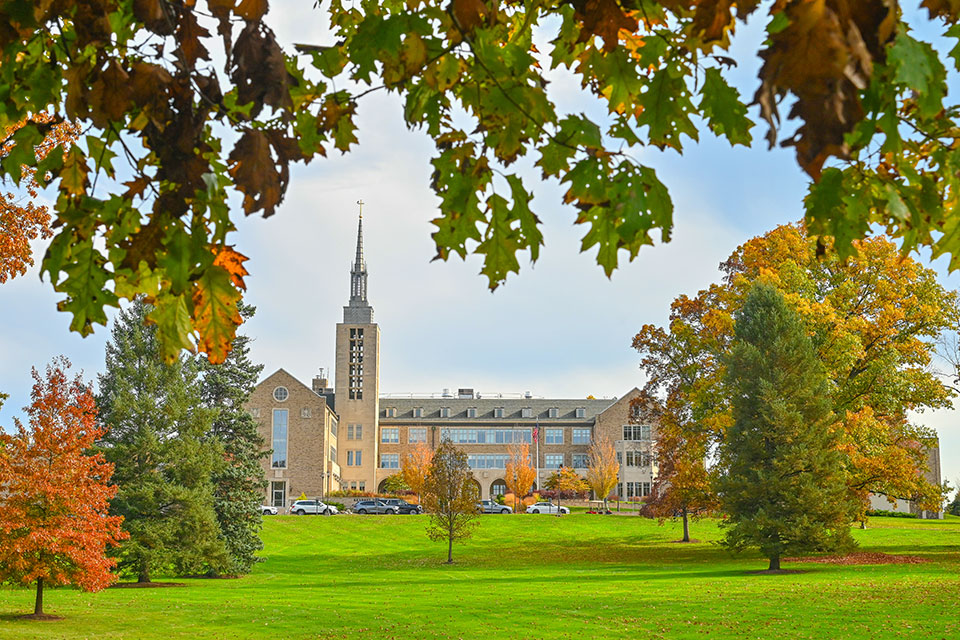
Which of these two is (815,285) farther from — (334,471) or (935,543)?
(334,471)

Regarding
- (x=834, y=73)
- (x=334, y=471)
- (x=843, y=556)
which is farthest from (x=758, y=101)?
(x=334, y=471)

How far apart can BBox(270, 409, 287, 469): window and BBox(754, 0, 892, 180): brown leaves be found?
78672 mm

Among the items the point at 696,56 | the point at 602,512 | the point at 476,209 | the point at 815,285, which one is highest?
the point at 815,285

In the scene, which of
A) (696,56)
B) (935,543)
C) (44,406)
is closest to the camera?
(696,56)

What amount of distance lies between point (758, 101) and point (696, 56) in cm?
145

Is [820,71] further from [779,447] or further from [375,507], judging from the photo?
[375,507]

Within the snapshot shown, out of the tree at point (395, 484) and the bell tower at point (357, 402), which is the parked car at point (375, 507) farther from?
the bell tower at point (357, 402)

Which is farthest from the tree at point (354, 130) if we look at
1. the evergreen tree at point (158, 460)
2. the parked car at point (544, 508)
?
the parked car at point (544, 508)

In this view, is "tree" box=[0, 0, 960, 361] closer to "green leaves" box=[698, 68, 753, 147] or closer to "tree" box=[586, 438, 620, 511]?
"green leaves" box=[698, 68, 753, 147]

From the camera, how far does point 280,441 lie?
257ft

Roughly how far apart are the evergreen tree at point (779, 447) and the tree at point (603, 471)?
131 feet

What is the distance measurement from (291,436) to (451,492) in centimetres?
3833

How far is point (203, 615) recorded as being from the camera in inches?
931

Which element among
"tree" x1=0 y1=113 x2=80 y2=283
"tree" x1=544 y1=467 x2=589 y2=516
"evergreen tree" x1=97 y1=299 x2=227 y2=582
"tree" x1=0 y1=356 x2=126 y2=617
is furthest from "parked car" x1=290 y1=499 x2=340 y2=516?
"tree" x1=0 y1=113 x2=80 y2=283
